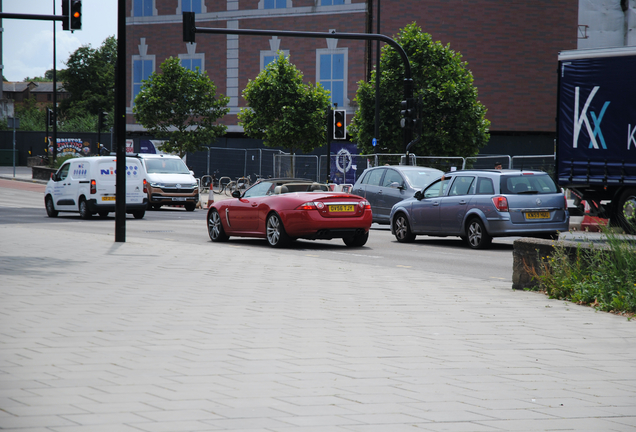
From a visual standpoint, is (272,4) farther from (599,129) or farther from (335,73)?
(599,129)

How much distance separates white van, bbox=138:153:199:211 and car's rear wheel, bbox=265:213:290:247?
1355cm

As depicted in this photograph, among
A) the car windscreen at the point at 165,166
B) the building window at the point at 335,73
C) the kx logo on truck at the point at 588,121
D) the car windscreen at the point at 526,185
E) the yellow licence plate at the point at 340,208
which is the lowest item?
the yellow licence plate at the point at 340,208

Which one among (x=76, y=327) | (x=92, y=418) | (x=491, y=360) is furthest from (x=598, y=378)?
(x=76, y=327)

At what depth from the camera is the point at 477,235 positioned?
15.6 m

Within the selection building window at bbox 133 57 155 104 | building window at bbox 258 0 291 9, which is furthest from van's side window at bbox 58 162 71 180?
building window at bbox 133 57 155 104

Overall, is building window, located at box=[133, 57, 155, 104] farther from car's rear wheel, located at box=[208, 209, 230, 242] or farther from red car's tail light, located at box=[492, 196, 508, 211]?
red car's tail light, located at box=[492, 196, 508, 211]

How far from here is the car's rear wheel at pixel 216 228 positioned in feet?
55.2

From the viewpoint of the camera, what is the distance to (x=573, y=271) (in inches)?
340

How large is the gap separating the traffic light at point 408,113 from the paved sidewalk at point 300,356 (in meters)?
12.3

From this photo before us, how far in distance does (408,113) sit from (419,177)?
228 cm

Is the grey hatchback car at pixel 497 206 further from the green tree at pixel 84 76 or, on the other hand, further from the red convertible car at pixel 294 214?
the green tree at pixel 84 76

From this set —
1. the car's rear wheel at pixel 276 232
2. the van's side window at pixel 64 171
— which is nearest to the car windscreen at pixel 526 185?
the car's rear wheel at pixel 276 232

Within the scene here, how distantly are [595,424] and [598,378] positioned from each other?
105cm

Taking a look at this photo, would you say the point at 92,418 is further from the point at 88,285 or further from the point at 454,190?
the point at 454,190
